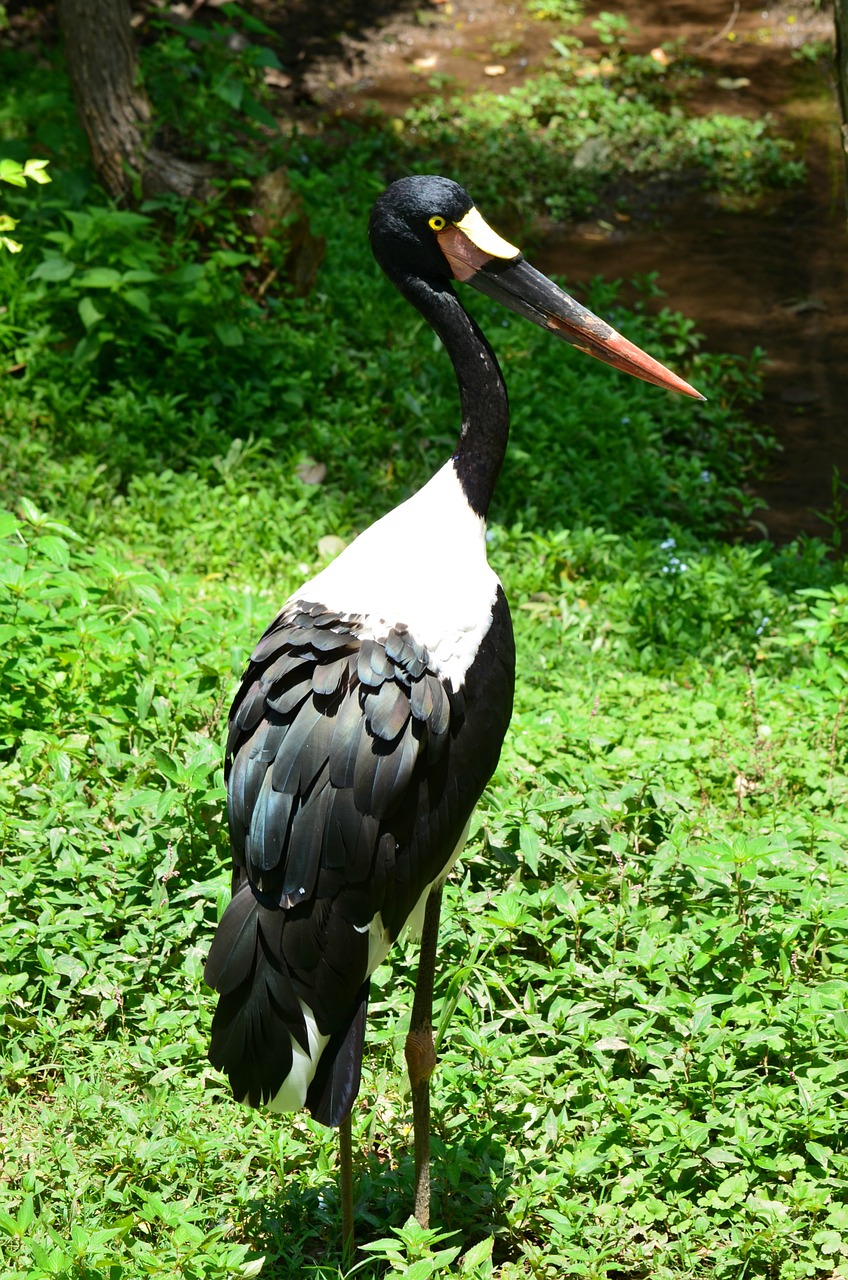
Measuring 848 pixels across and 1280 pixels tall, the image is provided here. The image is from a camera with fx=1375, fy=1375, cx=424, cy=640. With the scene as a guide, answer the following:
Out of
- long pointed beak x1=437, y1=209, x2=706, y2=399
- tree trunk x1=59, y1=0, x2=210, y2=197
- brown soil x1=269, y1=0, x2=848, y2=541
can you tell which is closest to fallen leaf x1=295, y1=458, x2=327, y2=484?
tree trunk x1=59, y1=0, x2=210, y2=197

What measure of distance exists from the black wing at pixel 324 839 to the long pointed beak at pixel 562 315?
849 mm

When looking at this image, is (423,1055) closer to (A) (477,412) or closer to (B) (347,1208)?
(B) (347,1208)

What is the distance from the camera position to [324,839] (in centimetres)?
234

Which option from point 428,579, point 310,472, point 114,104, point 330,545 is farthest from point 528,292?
point 114,104

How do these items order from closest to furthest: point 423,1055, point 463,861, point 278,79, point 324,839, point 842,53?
1. point 324,839
2. point 423,1055
3. point 463,861
4. point 842,53
5. point 278,79

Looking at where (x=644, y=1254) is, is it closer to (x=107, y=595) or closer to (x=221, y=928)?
(x=221, y=928)

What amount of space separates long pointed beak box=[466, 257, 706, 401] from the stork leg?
1.17 m

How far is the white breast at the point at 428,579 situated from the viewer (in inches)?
99.1

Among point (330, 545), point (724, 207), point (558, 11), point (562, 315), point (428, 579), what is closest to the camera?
point (428, 579)

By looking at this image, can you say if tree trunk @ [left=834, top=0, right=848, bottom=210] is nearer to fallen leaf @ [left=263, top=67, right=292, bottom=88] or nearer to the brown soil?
the brown soil

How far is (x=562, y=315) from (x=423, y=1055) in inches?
60.7

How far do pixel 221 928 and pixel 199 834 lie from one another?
2.90 feet

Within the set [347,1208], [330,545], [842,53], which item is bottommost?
[347,1208]

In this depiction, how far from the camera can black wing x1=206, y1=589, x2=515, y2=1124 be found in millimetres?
2346
